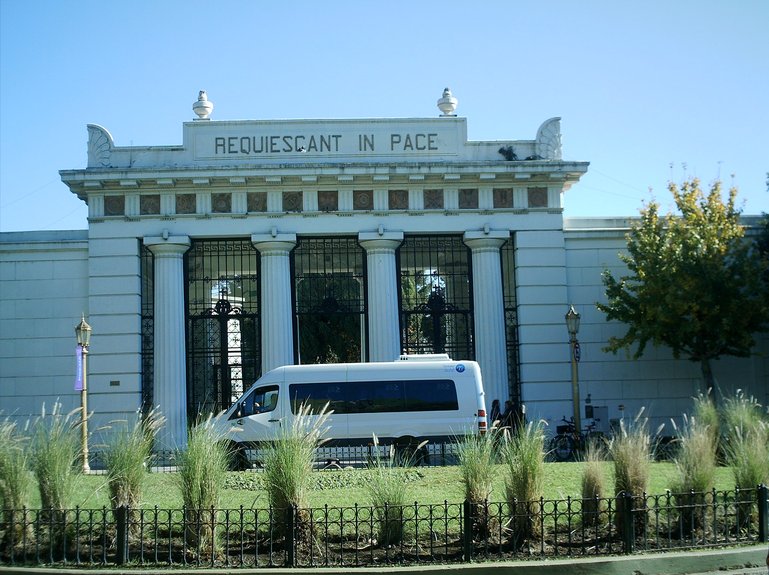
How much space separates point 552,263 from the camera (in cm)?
2592

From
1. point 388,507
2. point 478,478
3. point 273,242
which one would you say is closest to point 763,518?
point 478,478

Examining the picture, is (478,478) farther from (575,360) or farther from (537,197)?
(537,197)

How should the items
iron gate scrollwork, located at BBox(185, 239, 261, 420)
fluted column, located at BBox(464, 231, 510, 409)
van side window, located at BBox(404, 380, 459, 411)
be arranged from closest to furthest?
van side window, located at BBox(404, 380, 459, 411) → fluted column, located at BBox(464, 231, 510, 409) → iron gate scrollwork, located at BBox(185, 239, 261, 420)

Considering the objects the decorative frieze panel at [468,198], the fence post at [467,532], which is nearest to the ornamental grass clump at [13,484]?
the fence post at [467,532]

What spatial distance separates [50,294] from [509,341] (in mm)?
13665

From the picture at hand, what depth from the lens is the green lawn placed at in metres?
12.0

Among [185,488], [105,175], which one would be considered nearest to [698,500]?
[185,488]

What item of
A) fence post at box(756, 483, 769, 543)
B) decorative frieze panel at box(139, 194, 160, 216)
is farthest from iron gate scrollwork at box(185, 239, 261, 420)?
fence post at box(756, 483, 769, 543)

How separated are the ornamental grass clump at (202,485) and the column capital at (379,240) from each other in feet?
49.8

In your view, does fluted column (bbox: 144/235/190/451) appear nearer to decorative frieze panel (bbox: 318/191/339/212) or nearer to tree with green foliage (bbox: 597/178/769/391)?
decorative frieze panel (bbox: 318/191/339/212)

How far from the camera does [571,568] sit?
9.57 m

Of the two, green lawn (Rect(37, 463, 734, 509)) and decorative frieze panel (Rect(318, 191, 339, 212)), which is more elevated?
decorative frieze panel (Rect(318, 191, 339, 212))

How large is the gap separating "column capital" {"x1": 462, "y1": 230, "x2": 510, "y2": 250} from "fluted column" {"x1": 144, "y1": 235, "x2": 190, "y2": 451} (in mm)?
8193

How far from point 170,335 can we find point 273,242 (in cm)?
393
